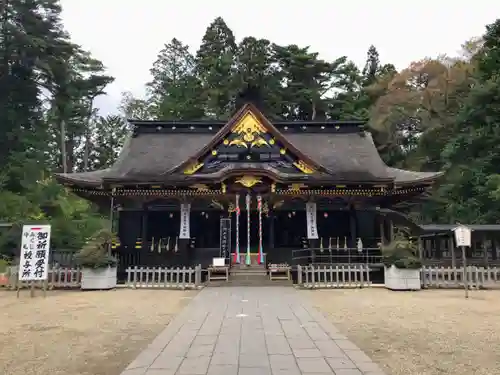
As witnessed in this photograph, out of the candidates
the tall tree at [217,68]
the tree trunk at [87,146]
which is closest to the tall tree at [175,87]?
the tall tree at [217,68]

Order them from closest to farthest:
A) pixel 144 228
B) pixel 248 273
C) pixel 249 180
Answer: pixel 248 273
pixel 249 180
pixel 144 228

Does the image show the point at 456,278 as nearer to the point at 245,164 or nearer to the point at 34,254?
the point at 245,164

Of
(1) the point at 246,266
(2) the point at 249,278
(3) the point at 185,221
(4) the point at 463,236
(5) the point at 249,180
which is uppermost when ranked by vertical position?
(5) the point at 249,180

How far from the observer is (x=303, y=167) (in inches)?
672

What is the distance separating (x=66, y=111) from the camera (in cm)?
3684

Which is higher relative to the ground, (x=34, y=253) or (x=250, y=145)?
(x=250, y=145)

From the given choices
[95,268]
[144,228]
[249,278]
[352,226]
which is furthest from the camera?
[352,226]

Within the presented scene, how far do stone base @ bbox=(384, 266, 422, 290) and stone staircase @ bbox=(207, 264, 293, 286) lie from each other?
3.54m

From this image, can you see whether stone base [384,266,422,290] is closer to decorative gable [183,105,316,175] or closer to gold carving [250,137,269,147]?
decorative gable [183,105,316,175]

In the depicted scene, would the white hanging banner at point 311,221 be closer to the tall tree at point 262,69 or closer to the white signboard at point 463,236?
the white signboard at point 463,236

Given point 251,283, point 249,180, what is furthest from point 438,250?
point 251,283

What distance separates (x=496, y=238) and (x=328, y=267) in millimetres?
8554

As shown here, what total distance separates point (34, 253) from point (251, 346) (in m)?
8.95

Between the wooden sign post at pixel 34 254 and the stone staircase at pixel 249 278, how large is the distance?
552 cm
